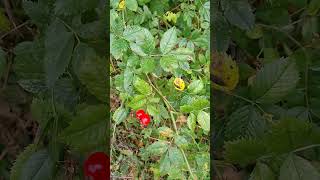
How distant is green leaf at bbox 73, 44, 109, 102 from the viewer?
34.5 inches

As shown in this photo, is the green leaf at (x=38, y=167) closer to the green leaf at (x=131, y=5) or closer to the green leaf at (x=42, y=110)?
the green leaf at (x=42, y=110)

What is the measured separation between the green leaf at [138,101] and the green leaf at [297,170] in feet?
0.78

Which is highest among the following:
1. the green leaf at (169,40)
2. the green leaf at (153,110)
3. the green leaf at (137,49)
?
the green leaf at (169,40)

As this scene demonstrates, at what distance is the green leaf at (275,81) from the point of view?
91cm

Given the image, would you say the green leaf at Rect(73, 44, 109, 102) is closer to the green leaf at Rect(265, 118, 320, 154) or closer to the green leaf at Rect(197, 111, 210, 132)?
the green leaf at Rect(197, 111, 210, 132)

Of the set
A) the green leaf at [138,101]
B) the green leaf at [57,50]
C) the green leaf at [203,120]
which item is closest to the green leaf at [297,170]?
the green leaf at [203,120]

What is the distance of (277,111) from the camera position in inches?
37.1

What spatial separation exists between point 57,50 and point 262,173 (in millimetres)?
381

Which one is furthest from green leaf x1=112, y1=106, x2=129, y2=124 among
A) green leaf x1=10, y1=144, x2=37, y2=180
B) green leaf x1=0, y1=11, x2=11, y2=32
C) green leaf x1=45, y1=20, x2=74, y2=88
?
green leaf x1=0, y1=11, x2=11, y2=32

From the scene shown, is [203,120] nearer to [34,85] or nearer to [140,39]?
[140,39]

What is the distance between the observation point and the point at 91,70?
877mm

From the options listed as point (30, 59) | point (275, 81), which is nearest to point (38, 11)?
point (30, 59)

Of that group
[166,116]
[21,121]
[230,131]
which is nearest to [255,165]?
[230,131]

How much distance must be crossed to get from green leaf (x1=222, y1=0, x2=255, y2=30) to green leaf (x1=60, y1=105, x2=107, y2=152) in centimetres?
25
